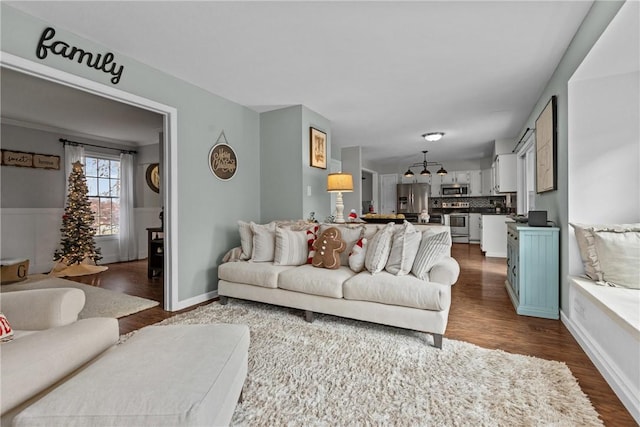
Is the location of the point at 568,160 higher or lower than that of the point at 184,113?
lower

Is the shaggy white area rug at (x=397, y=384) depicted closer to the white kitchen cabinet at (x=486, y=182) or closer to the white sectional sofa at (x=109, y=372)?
the white sectional sofa at (x=109, y=372)

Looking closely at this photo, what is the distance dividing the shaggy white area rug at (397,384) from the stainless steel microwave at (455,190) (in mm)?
7449

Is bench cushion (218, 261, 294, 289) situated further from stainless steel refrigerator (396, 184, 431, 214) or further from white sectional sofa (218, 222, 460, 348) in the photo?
stainless steel refrigerator (396, 184, 431, 214)

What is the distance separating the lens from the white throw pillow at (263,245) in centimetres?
322

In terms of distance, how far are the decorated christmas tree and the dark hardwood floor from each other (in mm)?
787

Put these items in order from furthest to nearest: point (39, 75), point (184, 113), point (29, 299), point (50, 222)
Answer: point (50, 222), point (184, 113), point (39, 75), point (29, 299)

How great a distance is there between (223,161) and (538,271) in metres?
3.64

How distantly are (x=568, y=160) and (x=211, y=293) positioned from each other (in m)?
3.91

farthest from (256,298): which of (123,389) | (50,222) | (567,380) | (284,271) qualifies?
(50,222)

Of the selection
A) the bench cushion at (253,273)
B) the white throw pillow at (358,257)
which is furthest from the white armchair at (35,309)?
the white throw pillow at (358,257)

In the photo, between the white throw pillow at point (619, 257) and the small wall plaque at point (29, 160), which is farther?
the small wall plaque at point (29, 160)

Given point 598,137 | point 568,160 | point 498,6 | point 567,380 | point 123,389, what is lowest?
point 567,380

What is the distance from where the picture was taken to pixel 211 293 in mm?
3629

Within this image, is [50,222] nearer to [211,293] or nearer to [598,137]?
[211,293]
